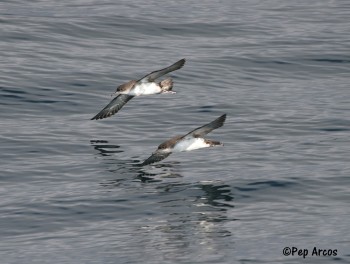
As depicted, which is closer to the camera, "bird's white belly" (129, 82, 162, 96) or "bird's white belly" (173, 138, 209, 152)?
"bird's white belly" (173, 138, 209, 152)

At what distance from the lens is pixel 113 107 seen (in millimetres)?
27766

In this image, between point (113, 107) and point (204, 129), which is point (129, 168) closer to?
point (204, 129)

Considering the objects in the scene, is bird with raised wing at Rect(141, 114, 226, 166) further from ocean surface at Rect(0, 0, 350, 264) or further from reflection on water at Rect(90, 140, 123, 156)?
reflection on water at Rect(90, 140, 123, 156)

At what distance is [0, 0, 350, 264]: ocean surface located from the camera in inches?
770

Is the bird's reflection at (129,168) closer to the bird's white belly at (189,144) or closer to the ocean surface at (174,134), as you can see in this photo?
the ocean surface at (174,134)

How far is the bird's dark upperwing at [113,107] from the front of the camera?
90.3 ft

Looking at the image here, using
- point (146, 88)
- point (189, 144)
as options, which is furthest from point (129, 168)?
point (146, 88)

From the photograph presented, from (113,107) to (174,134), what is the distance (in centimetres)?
168

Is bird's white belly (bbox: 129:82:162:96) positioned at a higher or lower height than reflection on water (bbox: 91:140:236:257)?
higher

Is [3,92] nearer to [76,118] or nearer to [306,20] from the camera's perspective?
[76,118]

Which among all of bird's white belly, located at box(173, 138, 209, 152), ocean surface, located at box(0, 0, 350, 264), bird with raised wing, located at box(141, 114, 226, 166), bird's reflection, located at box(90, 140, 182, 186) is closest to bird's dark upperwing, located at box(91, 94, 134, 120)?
ocean surface, located at box(0, 0, 350, 264)

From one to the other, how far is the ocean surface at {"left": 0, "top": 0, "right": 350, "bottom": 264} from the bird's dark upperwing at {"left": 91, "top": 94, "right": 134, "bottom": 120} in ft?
1.42

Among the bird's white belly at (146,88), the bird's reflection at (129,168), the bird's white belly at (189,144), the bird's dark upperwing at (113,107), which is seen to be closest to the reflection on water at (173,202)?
the bird's reflection at (129,168)

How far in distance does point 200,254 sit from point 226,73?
16451 millimetres
